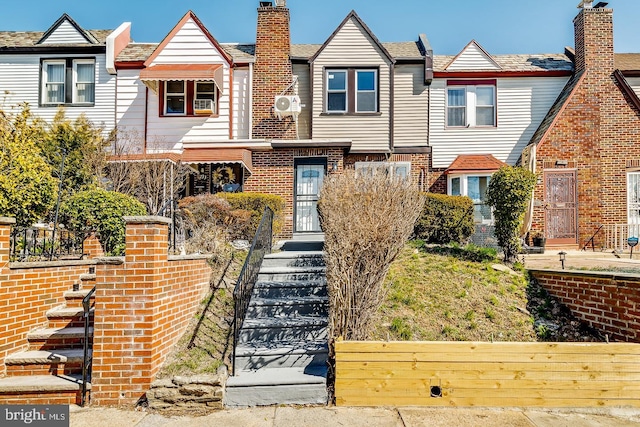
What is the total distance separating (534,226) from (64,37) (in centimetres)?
1794

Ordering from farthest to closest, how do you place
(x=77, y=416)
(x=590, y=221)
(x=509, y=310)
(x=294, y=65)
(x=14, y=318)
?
Answer: (x=294, y=65) → (x=590, y=221) → (x=509, y=310) → (x=14, y=318) → (x=77, y=416)

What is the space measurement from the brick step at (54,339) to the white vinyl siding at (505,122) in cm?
1274

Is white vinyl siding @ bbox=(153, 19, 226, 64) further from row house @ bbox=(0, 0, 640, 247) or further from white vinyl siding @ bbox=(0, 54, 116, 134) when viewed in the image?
white vinyl siding @ bbox=(0, 54, 116, 134)

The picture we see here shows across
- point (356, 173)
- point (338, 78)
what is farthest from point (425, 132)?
point (356, 173)

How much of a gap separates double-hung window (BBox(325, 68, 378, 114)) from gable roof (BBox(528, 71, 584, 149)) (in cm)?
569

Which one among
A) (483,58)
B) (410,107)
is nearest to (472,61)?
(483,58)

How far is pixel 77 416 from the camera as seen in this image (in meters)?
4.55

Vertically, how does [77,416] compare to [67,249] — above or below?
below

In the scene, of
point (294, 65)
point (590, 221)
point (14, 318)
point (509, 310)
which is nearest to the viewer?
point (14, 318)

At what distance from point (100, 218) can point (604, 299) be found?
26.5 ft

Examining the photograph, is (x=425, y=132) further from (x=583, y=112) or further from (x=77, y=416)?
(x=77, y=416)

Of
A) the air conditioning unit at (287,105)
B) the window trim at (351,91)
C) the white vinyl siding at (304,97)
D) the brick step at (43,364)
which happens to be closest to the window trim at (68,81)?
the air conditioning unit at (287,105)

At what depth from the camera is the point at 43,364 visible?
5195 millimetres

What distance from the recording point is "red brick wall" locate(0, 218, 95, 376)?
5238mm
